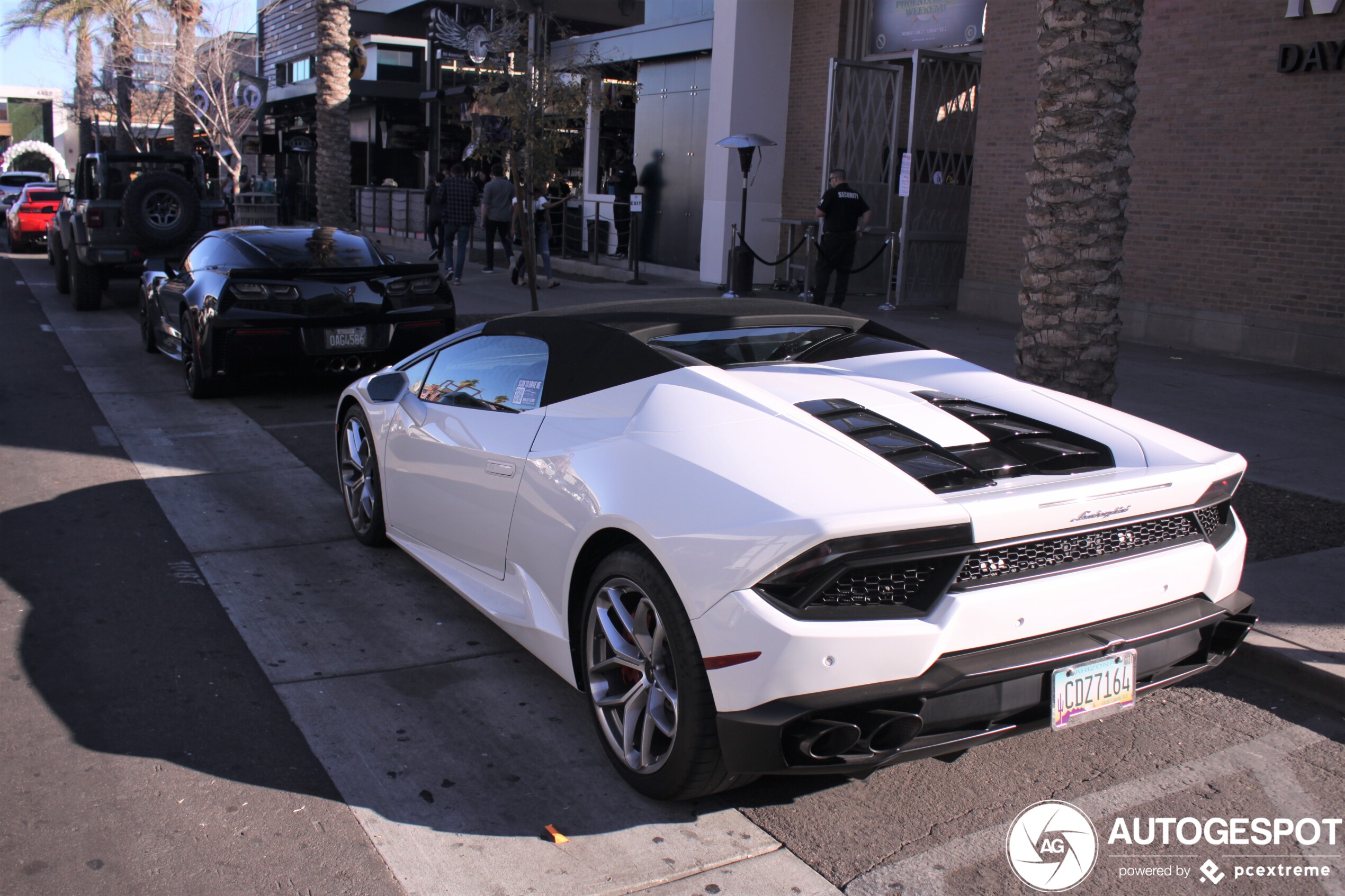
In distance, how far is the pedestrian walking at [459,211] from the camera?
18609mm

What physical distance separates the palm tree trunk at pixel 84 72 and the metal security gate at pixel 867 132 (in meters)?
A: 31.8

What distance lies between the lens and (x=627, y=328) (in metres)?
4.08

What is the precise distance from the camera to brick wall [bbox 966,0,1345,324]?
11539mm

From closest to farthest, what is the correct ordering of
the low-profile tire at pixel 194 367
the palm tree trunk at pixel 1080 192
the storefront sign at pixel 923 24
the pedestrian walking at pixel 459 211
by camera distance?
1. the palm tree trunk at pixel 1080 192
2. the low-profile tire at pixel 194 367
3. the storefront sign at pixel 923 24
4. the pedestrian walking at pixel 459 211

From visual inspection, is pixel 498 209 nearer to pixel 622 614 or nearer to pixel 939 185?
pixel 939 185

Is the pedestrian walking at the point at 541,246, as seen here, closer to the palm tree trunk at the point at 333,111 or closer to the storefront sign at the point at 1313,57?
the palm tree trunk at the point at 333,111

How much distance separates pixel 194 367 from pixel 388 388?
5279 millimetres

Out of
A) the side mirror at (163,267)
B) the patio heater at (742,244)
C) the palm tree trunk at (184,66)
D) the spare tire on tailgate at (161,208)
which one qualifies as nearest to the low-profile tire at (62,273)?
the spare tire on tailgate at (161,208)

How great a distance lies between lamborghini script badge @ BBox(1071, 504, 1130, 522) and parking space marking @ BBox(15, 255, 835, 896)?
1.24 metres

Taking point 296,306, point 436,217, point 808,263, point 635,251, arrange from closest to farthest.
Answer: point 296,306 < point 808,263 < point 436,217 < point 635,251

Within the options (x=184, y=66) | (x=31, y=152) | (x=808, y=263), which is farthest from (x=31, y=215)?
(x=31, y=152)

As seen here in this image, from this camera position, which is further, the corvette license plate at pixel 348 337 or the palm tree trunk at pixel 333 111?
the palm tree trunk at pixel 333 111

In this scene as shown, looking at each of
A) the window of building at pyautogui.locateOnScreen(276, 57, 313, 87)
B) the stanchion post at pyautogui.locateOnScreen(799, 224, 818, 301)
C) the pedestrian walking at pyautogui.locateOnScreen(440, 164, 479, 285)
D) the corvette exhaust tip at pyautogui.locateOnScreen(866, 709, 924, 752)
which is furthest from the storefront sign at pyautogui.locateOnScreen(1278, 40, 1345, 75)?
the window of building at pyautogui.locateOnScreen(276, 57, 313, 87)

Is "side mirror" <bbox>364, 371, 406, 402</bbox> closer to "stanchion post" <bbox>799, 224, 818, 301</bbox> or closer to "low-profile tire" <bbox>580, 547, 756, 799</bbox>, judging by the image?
"low-profile tire" <bbox>580, 547, 756, 799</bbox>
